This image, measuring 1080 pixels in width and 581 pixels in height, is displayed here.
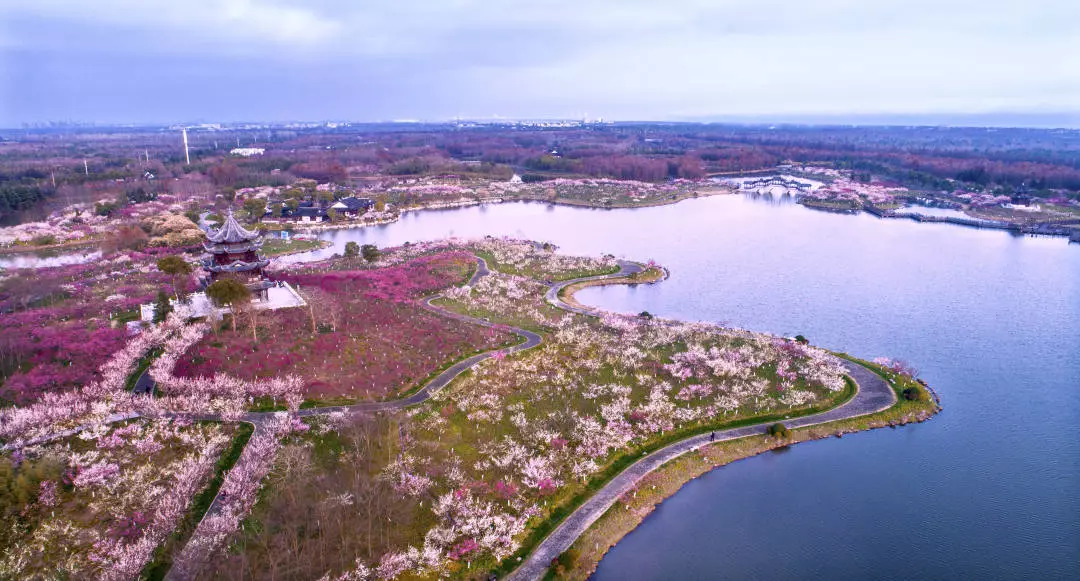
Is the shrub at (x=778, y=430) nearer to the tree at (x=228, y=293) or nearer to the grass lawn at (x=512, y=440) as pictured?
the grass lawn at (x=512, y=440)

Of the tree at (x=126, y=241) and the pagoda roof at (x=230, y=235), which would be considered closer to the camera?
the pagoda roof at (x=230, y=235)

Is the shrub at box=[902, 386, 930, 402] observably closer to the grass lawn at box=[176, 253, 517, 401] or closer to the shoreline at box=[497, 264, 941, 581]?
the shoreline at box=[497, 264, 941, 581]

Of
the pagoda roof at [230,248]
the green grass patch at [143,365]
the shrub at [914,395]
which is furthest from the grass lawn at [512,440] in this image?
the pagoda roof at [230,248]

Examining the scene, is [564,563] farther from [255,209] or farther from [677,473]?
[255,209]

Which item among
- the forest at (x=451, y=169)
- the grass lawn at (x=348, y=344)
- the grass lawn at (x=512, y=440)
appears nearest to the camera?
the grass lawn at (x=512, y=440)

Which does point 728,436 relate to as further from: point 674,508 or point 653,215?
point 653,215

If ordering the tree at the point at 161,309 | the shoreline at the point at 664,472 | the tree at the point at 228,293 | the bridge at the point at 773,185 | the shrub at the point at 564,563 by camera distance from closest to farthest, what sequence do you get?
the shrub at the point at 564,563
the shoreline at the point at 664,472
the tree at the point at 228,293
the tree at the point at 161,309
the bridge at the point at 773,185

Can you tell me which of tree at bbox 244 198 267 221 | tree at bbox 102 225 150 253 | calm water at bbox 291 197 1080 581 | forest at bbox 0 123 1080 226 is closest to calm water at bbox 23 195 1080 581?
calm water at bbox 291 197 1080 581
